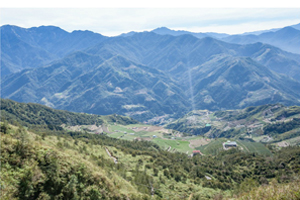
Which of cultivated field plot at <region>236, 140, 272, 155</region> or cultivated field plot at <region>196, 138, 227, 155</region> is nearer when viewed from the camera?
cultivated field plot at <region>236, 140, 272, 155</region>

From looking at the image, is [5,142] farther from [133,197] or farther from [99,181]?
[133,197]

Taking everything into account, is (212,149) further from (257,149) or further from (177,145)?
(177,145)

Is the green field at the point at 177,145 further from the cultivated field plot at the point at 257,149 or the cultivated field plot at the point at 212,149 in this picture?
the cultivated field plot at the point at 257,149

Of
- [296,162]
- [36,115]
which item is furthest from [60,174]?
[36,115]

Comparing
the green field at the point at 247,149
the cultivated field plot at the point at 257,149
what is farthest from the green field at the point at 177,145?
the cultivated field plot at the point at 257,149

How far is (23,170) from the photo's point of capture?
19.7m

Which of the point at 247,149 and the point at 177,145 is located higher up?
the point at 247,149

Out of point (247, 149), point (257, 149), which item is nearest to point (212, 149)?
point (247, 149)

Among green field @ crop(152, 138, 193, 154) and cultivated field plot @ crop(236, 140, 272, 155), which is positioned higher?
cultivated field plot @ crop(236, 140, 272, 155)

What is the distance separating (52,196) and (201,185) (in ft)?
147

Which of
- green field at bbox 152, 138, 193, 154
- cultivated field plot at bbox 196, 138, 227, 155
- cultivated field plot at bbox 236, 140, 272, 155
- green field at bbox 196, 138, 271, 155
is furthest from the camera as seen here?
Result: green field at bbox 152, 138, 193, 154

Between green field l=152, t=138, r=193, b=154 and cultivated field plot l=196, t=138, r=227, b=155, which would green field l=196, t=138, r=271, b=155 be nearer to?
cultivated field plot l=196, t=138, r=227, b=155

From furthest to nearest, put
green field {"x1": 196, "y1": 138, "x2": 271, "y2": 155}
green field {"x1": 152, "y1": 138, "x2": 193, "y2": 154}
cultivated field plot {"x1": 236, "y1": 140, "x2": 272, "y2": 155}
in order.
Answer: green field {"x1": 152, "y1": 138, "x2": 193, "y2": 154} < green field {"x1": 196, "y1": 138, "x2": 271, "y2": 155} < cultivated field plot {"x1": 236, "y1": 140, "x2": 272, "y2": 155}

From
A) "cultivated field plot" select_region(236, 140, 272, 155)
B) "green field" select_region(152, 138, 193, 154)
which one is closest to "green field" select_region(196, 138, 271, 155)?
"cultivated field plot" select_region(236, 140, 272, 155)
